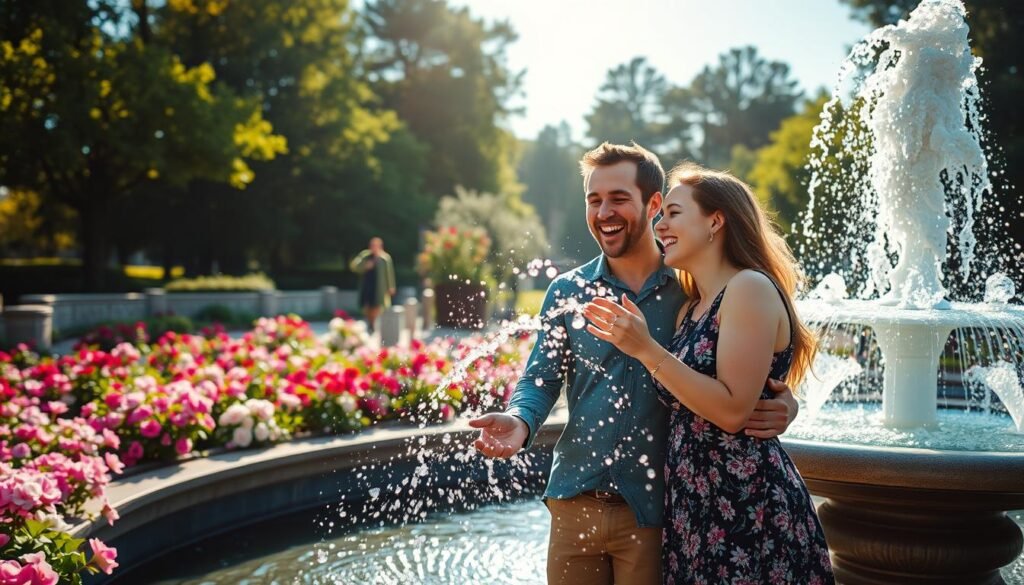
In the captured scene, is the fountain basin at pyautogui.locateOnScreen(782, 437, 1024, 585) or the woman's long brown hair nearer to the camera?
the woman's long brown hair

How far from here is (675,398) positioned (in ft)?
8.34

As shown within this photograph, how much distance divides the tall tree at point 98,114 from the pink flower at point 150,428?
59.6ft

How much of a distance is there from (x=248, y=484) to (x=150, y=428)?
0.73 metres

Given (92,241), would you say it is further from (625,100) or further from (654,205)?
(625,100)

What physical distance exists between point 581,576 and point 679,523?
0.36m

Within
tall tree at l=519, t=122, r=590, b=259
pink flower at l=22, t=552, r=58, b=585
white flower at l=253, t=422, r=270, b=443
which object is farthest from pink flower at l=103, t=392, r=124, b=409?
tall tree at l=519, t=122, r=590, b=259

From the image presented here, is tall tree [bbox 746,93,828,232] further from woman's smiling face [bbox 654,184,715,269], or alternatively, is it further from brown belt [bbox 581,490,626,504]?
brown belt [bbox 581,490,626,504]

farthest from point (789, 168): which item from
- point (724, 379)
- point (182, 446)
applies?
point (724, 379)

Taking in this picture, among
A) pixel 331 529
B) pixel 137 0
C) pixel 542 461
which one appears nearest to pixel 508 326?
pixel 331 529

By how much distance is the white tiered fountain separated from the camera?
3.81 metres

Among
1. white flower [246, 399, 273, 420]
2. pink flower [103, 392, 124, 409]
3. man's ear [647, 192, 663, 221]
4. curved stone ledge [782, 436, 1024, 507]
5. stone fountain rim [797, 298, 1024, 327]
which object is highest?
man's ear [647, 192, 663, 221]

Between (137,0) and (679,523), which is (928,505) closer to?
(679,523)

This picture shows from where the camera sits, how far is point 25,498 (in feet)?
12.4

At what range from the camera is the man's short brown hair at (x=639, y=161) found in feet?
8.73
